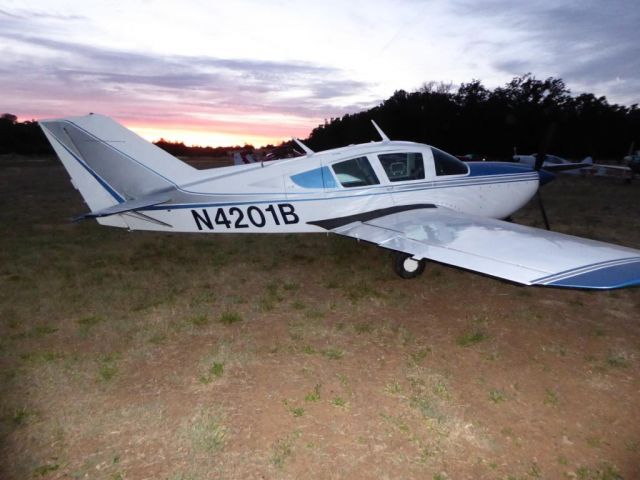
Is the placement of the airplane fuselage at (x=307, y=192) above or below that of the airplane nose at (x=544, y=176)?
above

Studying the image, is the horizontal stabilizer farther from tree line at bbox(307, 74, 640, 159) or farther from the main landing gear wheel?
tree line at bbox(307, 74, 640, 159)

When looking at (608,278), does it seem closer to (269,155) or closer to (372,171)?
(372,171)

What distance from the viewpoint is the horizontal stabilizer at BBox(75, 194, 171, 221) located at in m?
6.76

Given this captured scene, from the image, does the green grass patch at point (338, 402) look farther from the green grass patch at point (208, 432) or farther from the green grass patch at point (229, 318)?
the green grass patch at point (229, 318)

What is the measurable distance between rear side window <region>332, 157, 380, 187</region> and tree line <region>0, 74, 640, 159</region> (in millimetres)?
50780

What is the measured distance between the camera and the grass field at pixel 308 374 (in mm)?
3352

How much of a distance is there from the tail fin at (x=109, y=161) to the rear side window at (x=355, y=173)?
3.03 metres

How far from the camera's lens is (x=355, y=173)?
782cm

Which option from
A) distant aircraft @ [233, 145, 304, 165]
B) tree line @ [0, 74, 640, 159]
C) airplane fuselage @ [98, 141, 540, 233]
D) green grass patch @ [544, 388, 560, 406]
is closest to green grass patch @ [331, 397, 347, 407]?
green grass patch @ [544, 388, 560, 406]

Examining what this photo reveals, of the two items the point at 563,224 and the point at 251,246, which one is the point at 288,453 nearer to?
the point at 251,246

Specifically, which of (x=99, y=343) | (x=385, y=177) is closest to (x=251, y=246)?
(x=385, y=177)

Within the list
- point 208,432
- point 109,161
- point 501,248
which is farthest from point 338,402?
→ point 109,161

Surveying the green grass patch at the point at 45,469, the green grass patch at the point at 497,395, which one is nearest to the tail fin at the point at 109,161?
the green grass patch at the point at 45,469

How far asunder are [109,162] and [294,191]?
3579mm
